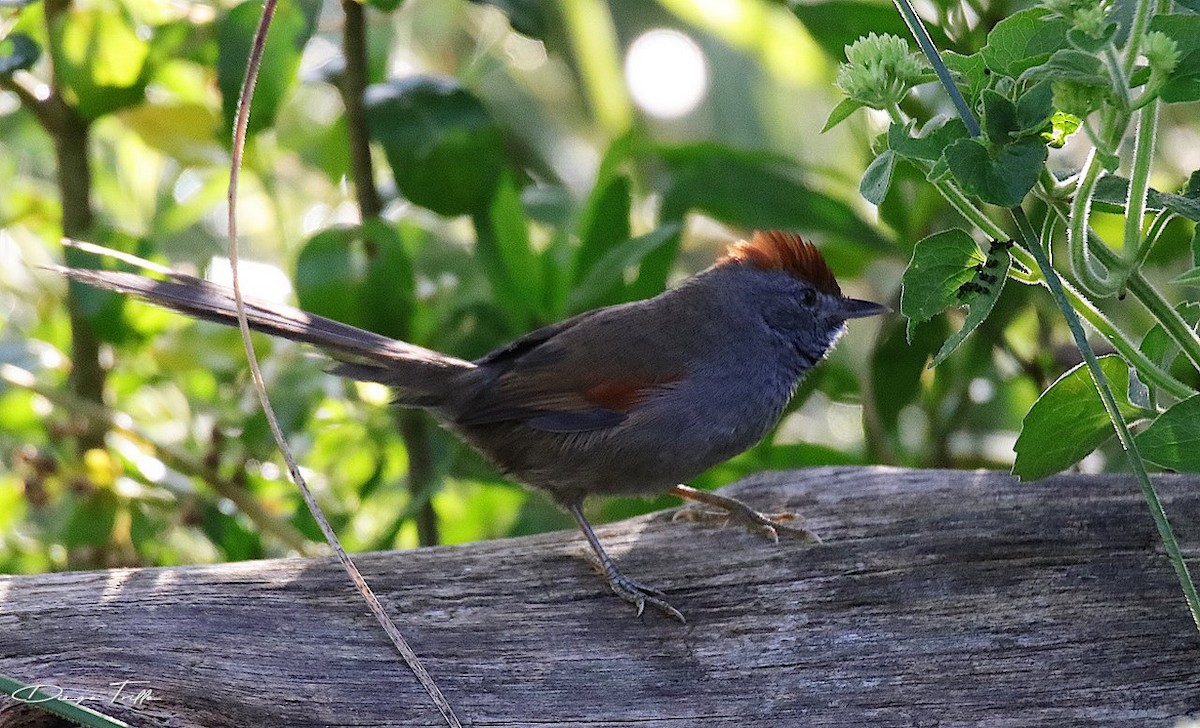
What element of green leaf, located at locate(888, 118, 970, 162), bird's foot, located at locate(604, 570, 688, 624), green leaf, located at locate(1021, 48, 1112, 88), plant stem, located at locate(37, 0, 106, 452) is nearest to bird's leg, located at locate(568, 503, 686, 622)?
bird's foot, located at locate(604, 570, 688, 624)

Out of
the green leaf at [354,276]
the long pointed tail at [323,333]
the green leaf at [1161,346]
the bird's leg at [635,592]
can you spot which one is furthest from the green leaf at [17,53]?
the green leaf at [1161,346]

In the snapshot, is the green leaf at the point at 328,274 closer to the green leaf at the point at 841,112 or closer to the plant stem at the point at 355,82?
the plant stem at the point at 355,82

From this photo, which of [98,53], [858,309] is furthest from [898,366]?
[98,53]

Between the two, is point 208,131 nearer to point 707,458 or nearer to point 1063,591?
point 707,458

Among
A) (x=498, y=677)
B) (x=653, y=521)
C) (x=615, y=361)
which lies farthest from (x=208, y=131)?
(x=498, y=677)

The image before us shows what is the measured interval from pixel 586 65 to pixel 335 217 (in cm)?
132

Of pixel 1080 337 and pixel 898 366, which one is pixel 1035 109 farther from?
pixel 898 366

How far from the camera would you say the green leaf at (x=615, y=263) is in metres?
3.39

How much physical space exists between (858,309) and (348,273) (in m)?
1.46

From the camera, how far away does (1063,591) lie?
243 cm

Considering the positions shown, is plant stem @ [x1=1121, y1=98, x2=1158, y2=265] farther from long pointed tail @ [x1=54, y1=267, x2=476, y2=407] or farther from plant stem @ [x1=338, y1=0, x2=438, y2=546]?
plant stem @ [x1=338, y1=0, x2=438, y2=546]

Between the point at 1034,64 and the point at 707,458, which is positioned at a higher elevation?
Result: the point at 1034,64

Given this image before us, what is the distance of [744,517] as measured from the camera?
2893 mm

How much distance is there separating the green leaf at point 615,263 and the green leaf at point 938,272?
1.42 metres
